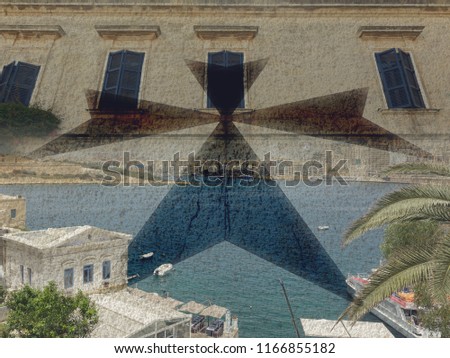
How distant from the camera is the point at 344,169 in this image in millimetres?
5293

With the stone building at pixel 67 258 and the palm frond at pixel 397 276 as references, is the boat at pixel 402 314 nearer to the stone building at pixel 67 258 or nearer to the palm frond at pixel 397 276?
the palm frond at pixel 397 276

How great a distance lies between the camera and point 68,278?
4.70m

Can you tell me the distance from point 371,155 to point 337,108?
780 mm

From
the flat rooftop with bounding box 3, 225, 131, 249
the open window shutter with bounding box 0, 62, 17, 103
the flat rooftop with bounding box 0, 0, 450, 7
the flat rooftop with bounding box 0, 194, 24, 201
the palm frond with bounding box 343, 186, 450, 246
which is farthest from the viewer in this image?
the flat rooftop with bounding box 0, 0, 450, 7

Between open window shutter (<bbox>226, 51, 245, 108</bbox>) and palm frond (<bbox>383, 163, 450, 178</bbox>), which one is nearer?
palm frond (<bbox>383, 163, 450, 178</bbox>)

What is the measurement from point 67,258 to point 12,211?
1.05m

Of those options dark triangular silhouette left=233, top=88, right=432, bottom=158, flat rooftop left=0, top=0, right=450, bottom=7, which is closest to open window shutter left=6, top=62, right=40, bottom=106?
flat rooftop left=0, top=0, right=450, bottom=7

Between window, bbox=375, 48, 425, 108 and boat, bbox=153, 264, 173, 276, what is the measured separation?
11.6 feet

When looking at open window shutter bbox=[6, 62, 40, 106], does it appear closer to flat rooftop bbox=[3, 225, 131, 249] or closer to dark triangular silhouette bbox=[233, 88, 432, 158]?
flat rooftop bbox=[3, 225, 131, 249]

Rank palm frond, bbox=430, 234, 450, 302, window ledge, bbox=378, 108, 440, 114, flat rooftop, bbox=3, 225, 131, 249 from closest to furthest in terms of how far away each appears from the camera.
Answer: palm frond, bbox=430, 234, 450, 302
flat rooftop, bbox=3, 225, 131, 249
window ledge, bbox=378, 108, 440, 114

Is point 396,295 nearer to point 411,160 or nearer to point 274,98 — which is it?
point 411,160

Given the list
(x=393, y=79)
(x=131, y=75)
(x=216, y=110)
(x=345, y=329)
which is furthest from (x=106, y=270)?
(x=393, y=79)

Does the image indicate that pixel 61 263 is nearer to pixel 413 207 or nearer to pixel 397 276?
pixel 397 276

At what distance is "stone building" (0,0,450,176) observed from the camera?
5430 mm
